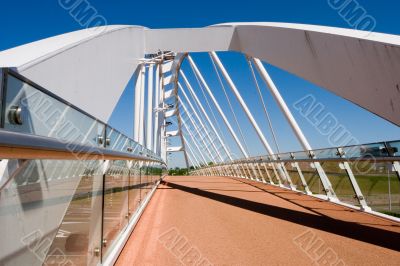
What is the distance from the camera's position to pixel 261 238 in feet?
16.3

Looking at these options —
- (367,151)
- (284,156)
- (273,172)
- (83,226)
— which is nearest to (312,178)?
(284,156)

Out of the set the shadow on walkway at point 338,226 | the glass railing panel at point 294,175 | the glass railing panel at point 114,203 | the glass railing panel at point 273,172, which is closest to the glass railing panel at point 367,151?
the shadow on walkway at point 338,226

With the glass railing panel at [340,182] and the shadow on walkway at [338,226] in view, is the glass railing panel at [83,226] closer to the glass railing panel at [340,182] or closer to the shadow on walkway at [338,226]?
the shadow on walkway at [338,226]

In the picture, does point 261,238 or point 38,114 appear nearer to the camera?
point 38,114

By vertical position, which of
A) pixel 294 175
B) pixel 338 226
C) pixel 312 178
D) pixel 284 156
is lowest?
pixel 338 226

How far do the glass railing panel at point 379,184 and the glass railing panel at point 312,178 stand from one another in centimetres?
196

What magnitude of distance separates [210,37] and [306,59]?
6740 millimetres

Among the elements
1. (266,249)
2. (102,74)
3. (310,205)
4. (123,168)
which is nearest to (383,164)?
(310,205)

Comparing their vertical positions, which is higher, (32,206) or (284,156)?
(284,156)

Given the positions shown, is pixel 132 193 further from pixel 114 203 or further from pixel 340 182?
pixel 340 182

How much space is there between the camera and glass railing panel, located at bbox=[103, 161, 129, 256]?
3.56 m

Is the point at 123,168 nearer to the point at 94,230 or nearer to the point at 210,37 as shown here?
the point at 94,230

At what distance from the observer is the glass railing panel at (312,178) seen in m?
10.1

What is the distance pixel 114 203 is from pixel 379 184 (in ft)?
18.2
